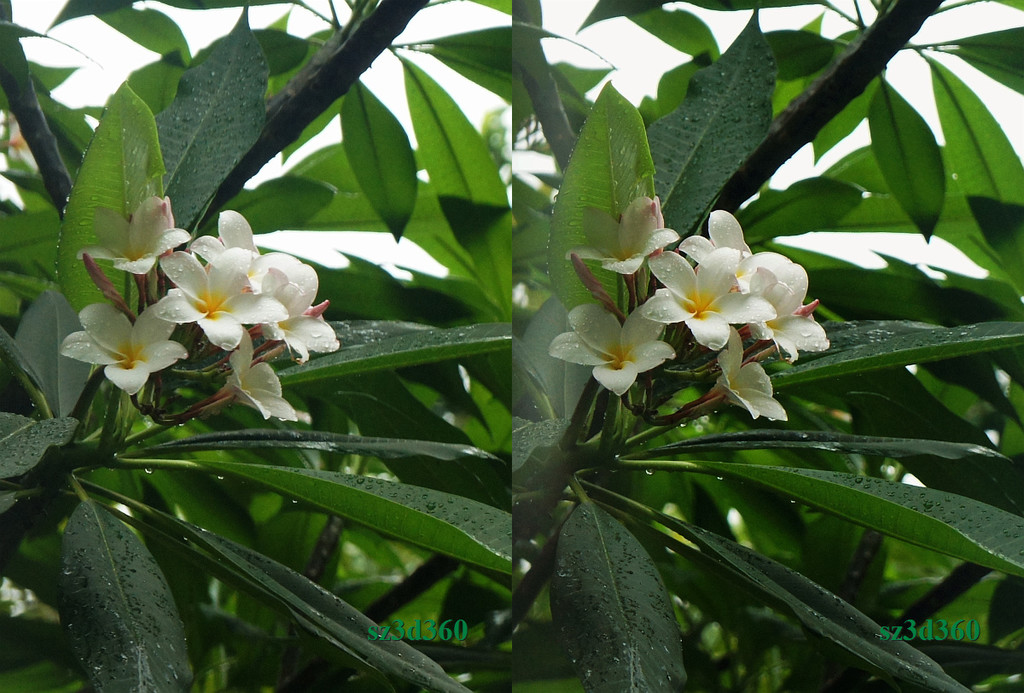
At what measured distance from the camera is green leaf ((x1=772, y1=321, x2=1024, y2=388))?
0.51 meters

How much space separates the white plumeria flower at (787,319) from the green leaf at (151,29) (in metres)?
0.62

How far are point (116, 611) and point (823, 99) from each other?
0.60 metres

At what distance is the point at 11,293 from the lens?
28.9 inches

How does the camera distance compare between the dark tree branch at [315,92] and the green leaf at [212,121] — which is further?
the dark tree branch at [315,92]

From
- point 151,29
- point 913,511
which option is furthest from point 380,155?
point 913,511

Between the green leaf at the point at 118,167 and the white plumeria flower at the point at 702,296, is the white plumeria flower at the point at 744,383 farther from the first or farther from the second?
the green leaf at the point at 118,167

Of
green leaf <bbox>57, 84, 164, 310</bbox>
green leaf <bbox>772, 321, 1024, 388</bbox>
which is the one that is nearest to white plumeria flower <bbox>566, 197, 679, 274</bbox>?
green leaf <bbox>772, 321, 1024, 388</bbox>

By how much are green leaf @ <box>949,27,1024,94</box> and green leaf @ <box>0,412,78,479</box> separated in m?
0.63

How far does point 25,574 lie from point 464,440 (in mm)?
387

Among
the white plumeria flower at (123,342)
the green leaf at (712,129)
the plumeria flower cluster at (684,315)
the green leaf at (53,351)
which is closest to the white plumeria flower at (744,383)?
the plumeria flower cluster at (684,315)

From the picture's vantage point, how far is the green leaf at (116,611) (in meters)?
0.43

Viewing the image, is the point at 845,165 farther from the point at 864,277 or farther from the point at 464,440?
the point at 464,440

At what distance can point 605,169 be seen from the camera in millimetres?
453

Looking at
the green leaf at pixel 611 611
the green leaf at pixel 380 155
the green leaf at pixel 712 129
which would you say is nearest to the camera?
the green leaf at pixel 611 611
